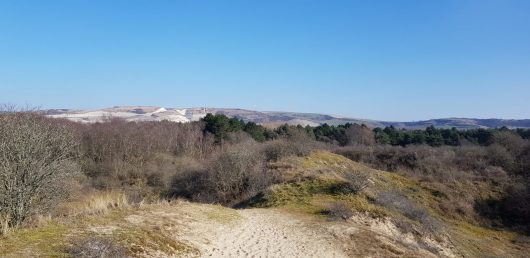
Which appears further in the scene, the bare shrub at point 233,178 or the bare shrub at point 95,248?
the bare shrub at point 233,178

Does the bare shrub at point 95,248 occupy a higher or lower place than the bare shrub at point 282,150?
higher

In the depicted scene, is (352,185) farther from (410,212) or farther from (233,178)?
(233,178)

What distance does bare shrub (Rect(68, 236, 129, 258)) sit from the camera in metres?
11.1

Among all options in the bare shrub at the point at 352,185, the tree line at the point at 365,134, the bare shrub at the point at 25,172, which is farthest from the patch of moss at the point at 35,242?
the tree line at the point at 365,134

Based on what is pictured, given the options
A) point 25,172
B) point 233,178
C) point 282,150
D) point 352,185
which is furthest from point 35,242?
point 282,150

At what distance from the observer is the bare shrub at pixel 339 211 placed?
2211 cm

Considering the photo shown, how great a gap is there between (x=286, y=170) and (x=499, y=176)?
29153 millimetres

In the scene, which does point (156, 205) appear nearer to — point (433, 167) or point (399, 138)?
point (433, 167)

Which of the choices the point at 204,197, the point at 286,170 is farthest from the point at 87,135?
the point at 286,170

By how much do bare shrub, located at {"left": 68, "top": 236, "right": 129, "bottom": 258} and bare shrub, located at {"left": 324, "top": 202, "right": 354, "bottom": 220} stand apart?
488 inches

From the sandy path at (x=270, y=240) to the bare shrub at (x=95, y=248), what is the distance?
3584 mm

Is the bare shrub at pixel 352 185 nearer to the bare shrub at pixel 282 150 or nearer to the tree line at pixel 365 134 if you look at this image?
Answer: the bare shrub at pixel 282 150

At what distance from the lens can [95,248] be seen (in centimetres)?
1131

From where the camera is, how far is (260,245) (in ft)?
55.4
